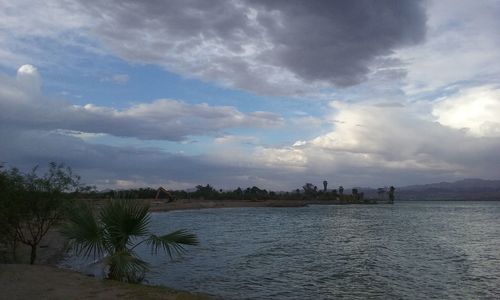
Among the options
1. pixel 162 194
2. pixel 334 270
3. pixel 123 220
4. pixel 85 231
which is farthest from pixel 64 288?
pixel 162 194

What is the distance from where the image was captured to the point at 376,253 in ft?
120

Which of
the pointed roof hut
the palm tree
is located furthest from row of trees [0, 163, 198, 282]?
the pointed roof hut

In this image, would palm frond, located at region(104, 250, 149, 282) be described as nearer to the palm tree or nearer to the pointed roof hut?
the palm tree

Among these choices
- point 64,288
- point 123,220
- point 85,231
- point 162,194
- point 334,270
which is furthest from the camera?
point 162,194

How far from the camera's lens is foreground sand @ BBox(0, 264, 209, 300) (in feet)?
45.0

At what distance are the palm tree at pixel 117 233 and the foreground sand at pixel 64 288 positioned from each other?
0.85 m

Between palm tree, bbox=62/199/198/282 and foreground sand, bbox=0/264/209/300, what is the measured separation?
2.79ft

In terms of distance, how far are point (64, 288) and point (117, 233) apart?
2299mm

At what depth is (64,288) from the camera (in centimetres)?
1480

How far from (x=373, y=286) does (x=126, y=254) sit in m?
12.8

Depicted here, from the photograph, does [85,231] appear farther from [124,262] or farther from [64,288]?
[64,288]

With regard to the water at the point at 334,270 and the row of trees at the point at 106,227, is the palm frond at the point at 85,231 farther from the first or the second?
the water at the point at 334,270

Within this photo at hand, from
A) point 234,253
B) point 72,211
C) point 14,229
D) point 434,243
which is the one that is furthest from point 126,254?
point 434,243

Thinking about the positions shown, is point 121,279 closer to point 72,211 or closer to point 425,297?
point 72,211
